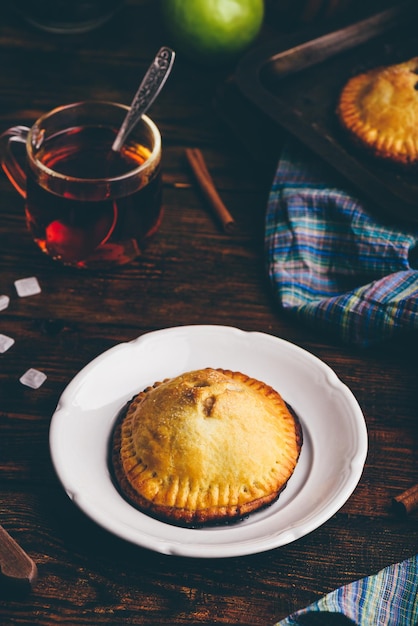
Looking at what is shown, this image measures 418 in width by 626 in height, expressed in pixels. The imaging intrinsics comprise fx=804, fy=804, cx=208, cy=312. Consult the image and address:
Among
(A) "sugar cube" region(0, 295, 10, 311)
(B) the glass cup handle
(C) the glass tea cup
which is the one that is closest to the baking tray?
(C) the glass tea cup

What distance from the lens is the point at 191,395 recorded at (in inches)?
43.8

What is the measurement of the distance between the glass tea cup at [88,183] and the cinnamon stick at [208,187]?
0.16m

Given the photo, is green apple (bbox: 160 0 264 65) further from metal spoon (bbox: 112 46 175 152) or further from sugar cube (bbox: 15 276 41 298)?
sugar cube (bbox: 15 276 41 298)

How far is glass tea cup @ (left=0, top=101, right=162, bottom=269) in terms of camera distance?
51.5 inches

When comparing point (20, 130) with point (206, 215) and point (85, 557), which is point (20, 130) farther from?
point (85, 557)

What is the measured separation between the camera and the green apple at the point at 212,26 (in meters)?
1.77

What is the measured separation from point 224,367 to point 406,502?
1.10 ft

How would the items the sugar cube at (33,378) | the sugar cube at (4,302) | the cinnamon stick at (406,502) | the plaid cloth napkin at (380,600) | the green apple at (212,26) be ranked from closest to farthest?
the plaid cloth napkin at (380,600) → the cinnamon stick at (406,502) → the sugar cube at (33,378) → the sugar cube at (4,302) → the green apple at (212,26)

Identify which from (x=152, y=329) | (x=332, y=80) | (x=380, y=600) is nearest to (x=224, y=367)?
(x=152, y=329)

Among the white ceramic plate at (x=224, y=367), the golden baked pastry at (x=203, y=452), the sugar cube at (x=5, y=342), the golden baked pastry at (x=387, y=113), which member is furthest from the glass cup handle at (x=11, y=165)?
the golden baked pastry at (x=387, y=113)

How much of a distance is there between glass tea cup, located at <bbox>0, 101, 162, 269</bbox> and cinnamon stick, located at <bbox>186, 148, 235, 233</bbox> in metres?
0.16

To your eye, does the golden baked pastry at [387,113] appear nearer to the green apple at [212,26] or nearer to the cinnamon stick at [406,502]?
the green apple at [212,26]

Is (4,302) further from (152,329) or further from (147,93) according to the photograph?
(147,93)

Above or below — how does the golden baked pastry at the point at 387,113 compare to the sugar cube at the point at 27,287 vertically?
above
